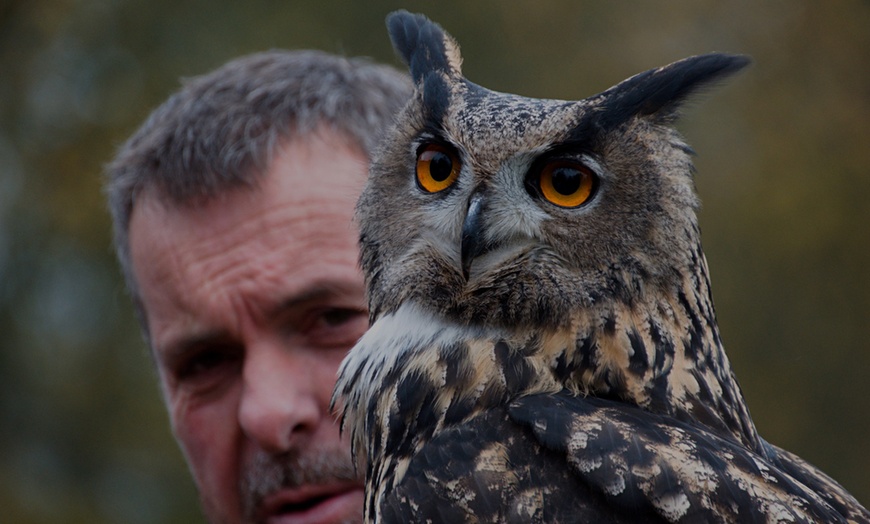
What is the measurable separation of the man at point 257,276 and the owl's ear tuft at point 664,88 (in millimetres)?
812

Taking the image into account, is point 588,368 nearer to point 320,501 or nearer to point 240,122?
point 320,501

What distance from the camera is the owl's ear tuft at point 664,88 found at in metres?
A: 1.96

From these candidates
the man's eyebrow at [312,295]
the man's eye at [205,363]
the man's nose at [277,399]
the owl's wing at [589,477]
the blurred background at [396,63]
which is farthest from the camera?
the blurred background at [396,63]

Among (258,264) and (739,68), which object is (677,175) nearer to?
(739,68)

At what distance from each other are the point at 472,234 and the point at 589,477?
0.53 meters

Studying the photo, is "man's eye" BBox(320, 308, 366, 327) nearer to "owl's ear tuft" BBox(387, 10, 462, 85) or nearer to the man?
the man

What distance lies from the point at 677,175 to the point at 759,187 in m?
6.68

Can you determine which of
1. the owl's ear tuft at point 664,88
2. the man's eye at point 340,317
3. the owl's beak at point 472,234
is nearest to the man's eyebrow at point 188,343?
the man's eye at point 340,317

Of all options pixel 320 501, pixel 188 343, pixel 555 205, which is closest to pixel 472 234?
pixel 555 205

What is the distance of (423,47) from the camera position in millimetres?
2285

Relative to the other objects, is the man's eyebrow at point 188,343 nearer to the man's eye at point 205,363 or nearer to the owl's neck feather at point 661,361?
the man's eye at point 205,363

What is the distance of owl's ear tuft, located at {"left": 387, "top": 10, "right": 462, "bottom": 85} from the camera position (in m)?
2.24

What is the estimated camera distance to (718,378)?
1.94 metres

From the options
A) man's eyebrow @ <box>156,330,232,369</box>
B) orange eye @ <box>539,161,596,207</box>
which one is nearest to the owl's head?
orange eye @ <box>539,161,596,207</box>
